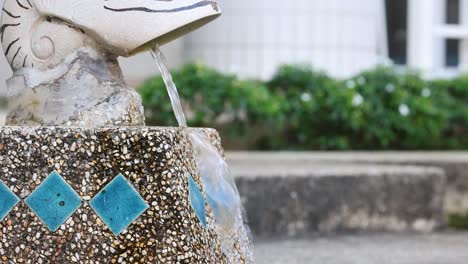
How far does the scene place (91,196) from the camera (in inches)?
79.6

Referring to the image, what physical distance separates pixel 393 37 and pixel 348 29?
3.07 feet

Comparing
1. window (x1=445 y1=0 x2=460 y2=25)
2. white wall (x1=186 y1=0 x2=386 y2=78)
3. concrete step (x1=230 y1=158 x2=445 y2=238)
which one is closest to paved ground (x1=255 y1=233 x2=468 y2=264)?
concrete step (x1=230 y1=158 x2=445 y2=238)

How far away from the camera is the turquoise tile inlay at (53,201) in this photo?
2.02 m

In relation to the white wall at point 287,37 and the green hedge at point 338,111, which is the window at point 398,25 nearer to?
the white wall at point 287,37

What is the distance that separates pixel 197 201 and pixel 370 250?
1.96 m

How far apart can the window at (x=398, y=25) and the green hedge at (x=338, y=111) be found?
1154 mm

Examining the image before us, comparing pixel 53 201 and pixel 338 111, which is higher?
pixel 53 201

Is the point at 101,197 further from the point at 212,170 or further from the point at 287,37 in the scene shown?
the point at 287,37

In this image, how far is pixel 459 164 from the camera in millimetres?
5031

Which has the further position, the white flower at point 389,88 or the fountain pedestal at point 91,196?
the white flower at point 389,88

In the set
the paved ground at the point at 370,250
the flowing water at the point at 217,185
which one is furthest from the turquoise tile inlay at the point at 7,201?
the paved ground at the point at 370,250

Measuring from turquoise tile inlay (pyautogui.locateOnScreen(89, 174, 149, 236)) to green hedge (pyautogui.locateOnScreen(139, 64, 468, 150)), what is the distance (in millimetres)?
3663

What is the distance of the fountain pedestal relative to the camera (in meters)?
2.01

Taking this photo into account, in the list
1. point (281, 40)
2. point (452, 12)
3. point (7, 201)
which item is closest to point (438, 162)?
point (281, 40)
